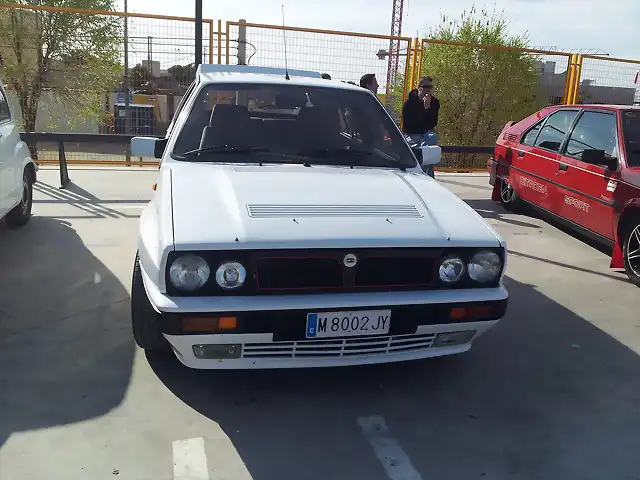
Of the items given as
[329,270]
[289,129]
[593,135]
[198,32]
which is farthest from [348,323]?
[198,32]

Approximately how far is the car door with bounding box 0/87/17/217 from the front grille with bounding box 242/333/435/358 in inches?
137

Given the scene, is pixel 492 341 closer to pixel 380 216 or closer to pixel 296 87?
pixel 380 216

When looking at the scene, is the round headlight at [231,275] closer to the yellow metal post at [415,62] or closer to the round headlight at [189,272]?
the round headlight at [189,272]

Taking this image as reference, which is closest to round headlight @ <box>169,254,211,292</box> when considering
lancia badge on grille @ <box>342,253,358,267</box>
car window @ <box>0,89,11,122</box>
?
lancia badge on grille @ <box>342,253,358,267</box>

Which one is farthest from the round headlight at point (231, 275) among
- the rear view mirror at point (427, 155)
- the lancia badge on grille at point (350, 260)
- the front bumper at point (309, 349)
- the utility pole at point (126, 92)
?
the utility pole at point (126, 92)

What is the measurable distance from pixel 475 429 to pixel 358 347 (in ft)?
2.34

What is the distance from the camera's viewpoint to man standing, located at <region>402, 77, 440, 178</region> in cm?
771

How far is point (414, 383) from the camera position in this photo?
3.38 m

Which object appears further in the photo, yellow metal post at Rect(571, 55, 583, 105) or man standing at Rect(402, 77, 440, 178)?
yellow metal post at Rect(571, 55, 583, 105)

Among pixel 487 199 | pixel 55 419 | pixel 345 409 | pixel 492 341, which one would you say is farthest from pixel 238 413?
pixel 487 199

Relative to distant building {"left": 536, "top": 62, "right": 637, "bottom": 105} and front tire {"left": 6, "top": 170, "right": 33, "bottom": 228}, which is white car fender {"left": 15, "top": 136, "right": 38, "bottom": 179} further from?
distant building {"left": 536, "top": 62, "right": 637, "bottom": 105}

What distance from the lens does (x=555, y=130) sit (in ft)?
22.2

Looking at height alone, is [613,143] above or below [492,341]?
above

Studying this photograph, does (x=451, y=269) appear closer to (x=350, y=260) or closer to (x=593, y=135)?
(x=350, y=260)
